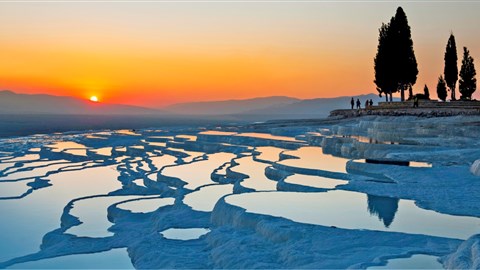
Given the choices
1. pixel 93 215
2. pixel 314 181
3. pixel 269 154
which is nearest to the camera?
pixel 93 215

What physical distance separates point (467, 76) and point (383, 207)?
38721 millimetres

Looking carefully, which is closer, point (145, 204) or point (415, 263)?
point (415, 263)

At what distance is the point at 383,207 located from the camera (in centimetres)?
1189

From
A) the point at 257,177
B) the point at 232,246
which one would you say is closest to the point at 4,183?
the point at 257,177

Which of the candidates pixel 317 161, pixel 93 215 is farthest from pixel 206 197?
pixel 317 161

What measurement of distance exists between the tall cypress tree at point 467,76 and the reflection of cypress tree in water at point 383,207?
37.5 meters

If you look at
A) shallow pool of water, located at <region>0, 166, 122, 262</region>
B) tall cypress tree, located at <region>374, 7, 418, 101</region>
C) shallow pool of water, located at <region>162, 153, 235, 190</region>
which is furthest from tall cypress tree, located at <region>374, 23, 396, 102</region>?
shallow pool of water, located at <region>0, 166, 122, 262</region>

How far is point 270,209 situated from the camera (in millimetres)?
11281

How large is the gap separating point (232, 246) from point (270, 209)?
2227 mm

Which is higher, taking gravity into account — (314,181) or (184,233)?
(314,181)

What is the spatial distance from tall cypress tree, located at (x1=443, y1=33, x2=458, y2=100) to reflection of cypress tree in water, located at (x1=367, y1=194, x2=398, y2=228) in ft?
122

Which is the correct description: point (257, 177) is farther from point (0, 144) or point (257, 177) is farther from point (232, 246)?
point (0, 144)

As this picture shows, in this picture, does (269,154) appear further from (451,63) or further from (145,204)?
(451,63)

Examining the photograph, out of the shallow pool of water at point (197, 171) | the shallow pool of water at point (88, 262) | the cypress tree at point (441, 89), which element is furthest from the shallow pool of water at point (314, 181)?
the cypress tree at point (441, 89)
